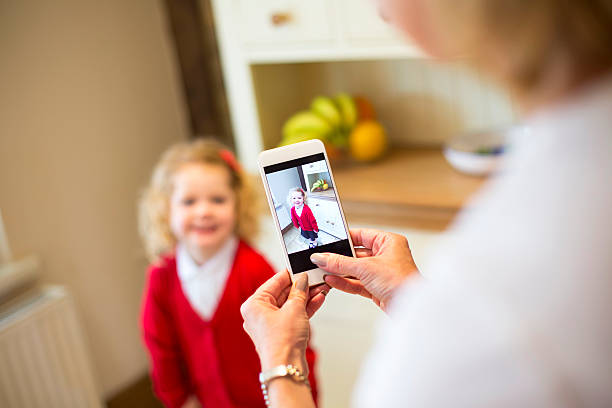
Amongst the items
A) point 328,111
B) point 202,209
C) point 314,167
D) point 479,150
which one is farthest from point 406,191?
point 314,167

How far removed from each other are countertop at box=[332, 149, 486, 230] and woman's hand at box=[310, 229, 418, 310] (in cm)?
65

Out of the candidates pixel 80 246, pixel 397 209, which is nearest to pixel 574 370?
pixel 397 209

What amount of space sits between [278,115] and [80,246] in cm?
64

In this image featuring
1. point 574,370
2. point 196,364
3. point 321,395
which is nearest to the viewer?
point 574,370

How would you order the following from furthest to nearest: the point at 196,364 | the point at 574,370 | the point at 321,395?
1. the point at 321,395
2. the point at 196,364
3. the point at 574,370

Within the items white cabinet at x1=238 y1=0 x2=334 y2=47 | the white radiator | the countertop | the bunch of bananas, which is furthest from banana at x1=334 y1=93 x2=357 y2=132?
the white radiator

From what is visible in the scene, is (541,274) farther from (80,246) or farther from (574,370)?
(80,246)

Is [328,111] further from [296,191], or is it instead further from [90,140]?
[296,191]

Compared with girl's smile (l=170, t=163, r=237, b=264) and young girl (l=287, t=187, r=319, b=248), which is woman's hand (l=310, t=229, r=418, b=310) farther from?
girl's smile (l=170, t=163, r=237, b=264)

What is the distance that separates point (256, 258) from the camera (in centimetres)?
137

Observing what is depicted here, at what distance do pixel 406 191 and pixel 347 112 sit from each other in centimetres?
32

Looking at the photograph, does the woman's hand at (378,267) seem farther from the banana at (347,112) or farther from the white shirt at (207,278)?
the banana at (347,112)

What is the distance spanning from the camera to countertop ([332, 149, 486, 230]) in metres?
1.47

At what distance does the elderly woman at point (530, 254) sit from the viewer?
376 mm
